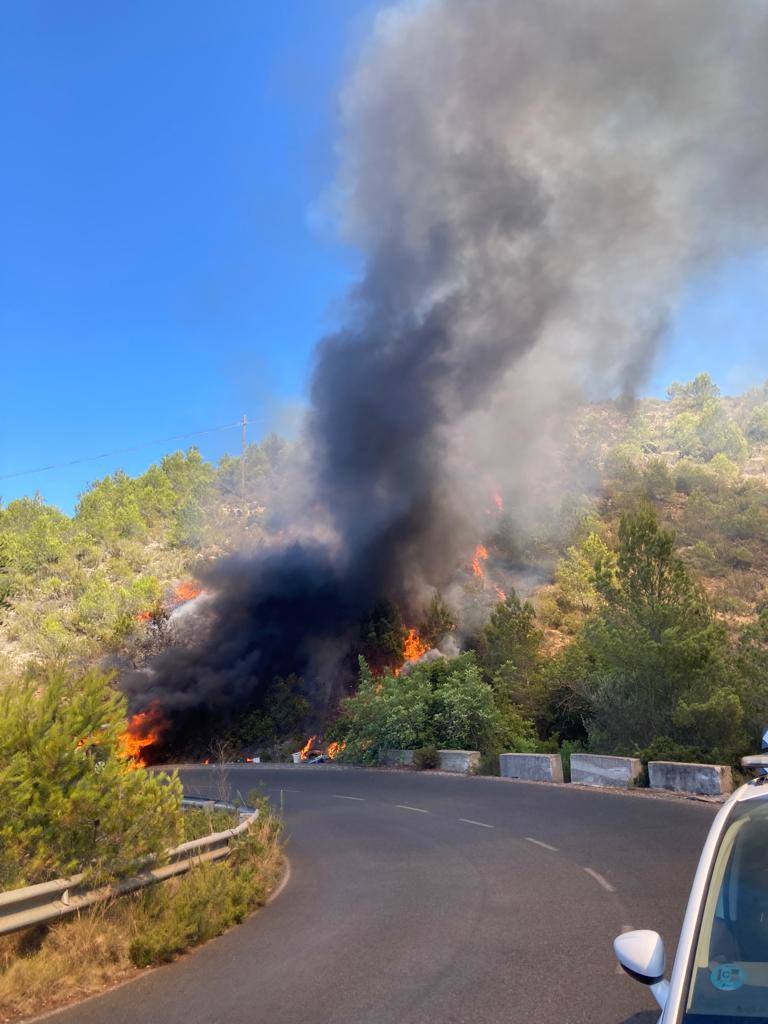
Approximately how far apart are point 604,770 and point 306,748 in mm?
17502

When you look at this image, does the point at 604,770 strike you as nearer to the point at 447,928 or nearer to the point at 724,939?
the point at 447,928

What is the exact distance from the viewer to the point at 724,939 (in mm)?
2719

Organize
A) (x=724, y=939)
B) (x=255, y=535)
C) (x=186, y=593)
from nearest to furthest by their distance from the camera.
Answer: (x=724, y=939) → (x=186, y=593) → (x=255, y=535)

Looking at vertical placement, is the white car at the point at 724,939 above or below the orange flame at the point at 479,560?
below

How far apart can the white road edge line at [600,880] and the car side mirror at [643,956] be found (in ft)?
16.3

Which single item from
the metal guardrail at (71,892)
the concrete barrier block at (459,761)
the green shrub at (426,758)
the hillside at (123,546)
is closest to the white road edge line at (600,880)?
the metal guardrail at (71,892)

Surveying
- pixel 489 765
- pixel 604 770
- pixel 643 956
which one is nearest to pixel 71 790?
pixel 643 956

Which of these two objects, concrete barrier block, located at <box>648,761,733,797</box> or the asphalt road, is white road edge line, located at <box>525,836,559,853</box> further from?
concrete barrier block, located at <box>648,761,733,797</box>

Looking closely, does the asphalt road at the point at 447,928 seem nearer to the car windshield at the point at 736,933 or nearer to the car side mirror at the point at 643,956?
the car windshield at the point at 736,933

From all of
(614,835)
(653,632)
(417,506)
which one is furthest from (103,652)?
(614,835)

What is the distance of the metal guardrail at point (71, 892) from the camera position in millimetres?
5051

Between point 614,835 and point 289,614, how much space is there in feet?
102

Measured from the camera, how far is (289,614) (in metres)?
40.3

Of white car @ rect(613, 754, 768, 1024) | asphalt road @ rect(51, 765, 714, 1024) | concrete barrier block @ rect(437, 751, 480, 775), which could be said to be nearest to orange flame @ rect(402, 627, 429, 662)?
concrete barrier block @ rect(437, 751, 480, 775)
